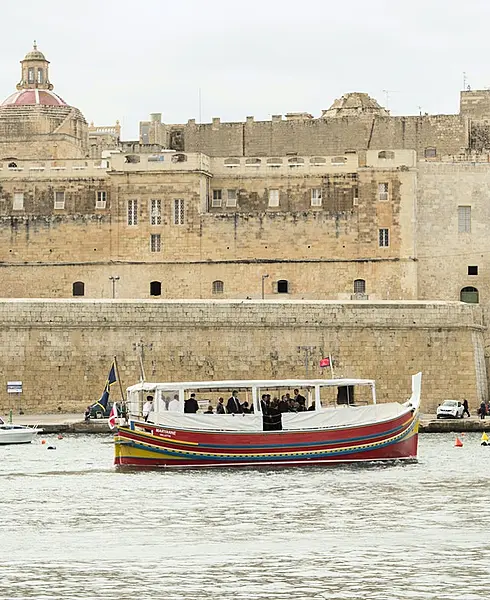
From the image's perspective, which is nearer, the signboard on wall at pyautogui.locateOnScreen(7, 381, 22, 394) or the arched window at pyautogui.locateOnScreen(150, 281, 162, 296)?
the signboard on wall at pyautogui.locateOnScreen(7, 381, 22, 394)

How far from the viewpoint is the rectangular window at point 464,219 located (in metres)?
56.3

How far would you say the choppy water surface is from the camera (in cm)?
2078

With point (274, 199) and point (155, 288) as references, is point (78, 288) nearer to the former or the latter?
point (155, 288)

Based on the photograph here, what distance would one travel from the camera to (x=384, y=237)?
2207 inches

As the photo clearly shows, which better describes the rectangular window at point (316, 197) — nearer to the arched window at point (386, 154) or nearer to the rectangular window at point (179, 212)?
the arched window at point (386, 154)

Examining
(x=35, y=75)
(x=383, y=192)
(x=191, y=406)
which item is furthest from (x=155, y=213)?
(x=191, y=406)

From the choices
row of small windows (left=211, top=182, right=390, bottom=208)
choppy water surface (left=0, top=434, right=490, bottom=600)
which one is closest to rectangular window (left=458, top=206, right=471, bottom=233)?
row of small windows (left=211, top=182, right=390, bottom=208)

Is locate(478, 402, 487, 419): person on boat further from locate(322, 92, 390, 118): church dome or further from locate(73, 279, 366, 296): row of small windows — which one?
locate(322, 92, 390, 118): church dome

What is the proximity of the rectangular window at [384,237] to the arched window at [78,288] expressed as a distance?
9978 millimetres

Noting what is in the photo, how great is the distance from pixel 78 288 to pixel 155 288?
2.59m

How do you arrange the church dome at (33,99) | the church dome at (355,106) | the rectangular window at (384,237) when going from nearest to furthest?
the rectangular window at (384,237), the church dome at (355,106), the church dome at (33,99)

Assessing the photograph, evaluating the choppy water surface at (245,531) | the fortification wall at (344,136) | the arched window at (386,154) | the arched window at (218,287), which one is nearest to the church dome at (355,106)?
the fortification wall at (344,136)

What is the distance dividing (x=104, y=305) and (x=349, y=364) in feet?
23.8

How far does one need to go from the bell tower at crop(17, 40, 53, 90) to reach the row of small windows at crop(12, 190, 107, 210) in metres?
16.0
